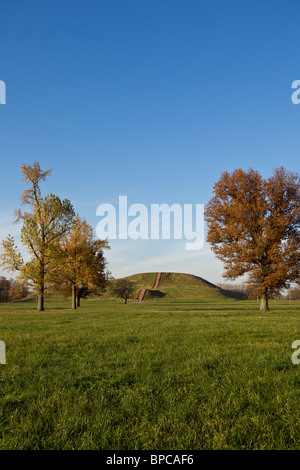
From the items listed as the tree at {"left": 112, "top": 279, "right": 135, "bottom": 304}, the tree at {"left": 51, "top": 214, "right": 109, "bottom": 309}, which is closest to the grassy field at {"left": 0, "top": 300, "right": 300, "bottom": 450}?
the tree at {"left": 51, "top": 214, "right": 109, "bottom": 309}

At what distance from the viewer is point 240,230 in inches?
1058

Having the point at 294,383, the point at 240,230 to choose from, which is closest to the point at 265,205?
the point at 240,230

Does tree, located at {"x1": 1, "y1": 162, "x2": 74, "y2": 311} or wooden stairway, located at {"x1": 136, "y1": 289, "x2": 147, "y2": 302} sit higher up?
tree, located at {"x1": 1, "y1": 162, "x2": 74, "y2": 311}

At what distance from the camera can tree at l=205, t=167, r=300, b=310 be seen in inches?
1021

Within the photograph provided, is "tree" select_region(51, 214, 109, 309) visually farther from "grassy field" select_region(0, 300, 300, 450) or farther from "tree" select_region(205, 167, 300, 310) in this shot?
"grassy field" select_region(0, 300, 300, 450)

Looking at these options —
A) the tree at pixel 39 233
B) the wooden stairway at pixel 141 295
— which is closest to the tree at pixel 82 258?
the tree at pixel 39 233

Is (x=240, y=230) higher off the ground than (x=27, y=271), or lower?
higher

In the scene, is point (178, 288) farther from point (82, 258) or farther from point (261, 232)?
point (261, 232)

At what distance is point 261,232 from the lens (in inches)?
1066

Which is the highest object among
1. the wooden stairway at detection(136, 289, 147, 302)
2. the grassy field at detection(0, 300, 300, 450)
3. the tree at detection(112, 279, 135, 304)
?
the grassy field at detection(0, 300, 300, 450)

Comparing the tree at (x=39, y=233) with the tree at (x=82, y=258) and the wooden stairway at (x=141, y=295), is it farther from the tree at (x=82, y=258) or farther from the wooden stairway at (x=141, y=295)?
the wooden stairway at (x=141, y=295)

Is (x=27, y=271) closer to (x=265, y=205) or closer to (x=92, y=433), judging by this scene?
(x=265, y=205)

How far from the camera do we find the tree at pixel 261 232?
85.0ft
